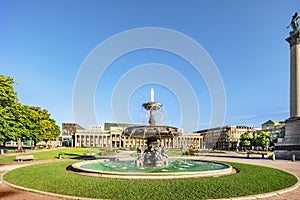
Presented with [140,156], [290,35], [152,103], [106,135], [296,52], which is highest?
[290,35]

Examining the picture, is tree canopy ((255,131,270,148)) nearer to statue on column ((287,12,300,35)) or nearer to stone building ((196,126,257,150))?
stone building ((196,126,257,150))

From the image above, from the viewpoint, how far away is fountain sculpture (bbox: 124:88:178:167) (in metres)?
18.6

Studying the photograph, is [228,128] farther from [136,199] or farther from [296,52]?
[136,199]

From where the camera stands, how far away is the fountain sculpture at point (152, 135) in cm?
1859

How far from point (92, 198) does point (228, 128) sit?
148m

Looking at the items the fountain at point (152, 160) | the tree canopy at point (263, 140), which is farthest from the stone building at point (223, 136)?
the fountain at point (152, 160)

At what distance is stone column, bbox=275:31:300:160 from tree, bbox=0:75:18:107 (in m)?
41.1

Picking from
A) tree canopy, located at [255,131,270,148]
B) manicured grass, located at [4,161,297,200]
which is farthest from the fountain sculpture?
tree canopy, located at [255,131,270,148]

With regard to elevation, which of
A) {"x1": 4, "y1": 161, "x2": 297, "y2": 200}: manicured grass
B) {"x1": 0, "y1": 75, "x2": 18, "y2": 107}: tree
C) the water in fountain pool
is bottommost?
the water in fountain pool

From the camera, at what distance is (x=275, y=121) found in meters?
149

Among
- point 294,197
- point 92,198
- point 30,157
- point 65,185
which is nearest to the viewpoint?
point 92,198

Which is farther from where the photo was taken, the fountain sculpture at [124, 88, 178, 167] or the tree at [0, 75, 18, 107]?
the tree at [0, 75, 18, 107]

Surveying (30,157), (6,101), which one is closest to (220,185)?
(30,157)

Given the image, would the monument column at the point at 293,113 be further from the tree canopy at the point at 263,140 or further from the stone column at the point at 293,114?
the tree canopy at the point at 263,140
